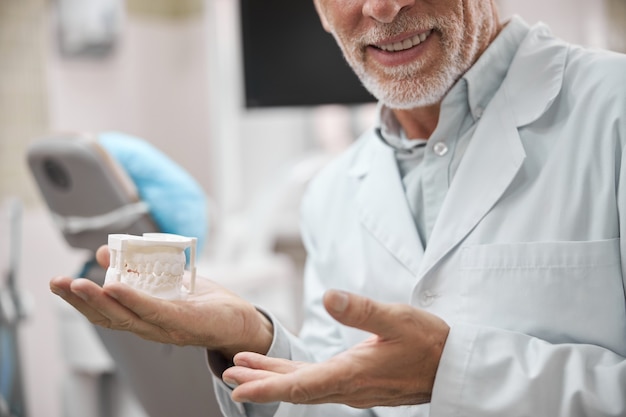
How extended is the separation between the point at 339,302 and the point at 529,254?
14.6 inches

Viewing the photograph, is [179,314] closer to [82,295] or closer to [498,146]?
[82,295]

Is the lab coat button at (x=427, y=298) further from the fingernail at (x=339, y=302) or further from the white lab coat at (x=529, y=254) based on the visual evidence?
the fingernail at (x=339, y=302)

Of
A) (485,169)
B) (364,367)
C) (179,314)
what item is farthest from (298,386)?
(485,169)

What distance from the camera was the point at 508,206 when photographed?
0.92 m

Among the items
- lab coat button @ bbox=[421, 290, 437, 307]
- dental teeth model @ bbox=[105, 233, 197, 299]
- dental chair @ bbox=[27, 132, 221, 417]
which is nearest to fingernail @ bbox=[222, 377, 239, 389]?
dental teeth model @ bbox=[105, 233, 197, 299]

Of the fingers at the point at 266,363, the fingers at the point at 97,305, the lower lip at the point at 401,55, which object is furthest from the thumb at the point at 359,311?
the lower lip at the point at 401,55

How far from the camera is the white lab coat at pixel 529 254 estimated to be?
0.76m

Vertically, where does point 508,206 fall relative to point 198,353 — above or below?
above

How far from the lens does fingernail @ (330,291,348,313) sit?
60 cm

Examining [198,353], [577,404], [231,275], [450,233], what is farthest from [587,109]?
[231,275]

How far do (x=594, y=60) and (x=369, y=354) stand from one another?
55cm

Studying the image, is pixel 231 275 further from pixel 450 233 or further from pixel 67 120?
pixel 450 233

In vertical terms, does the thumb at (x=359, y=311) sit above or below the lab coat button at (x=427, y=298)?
above

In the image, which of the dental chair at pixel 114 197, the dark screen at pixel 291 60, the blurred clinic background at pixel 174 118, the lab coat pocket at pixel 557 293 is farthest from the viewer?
the dark screen at pixel 291 60
